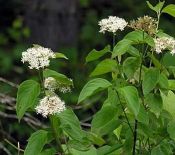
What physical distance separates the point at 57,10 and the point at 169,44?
511 cm

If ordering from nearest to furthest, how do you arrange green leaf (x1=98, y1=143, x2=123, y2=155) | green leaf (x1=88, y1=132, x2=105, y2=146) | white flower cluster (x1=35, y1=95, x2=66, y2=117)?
1. white flower cluster (x1=35, y1=95, x2=66, y2=117)
2. green leaf (x1=98, y1=143, x2=123, y2=155)
3. green leaf (x1=88, y1=132, x2=105, y2=146)

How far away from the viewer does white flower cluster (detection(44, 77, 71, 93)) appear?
1.66 meters

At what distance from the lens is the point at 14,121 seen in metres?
5.38

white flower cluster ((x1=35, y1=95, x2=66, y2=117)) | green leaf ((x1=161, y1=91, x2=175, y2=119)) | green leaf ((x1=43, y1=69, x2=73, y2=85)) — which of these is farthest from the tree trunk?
white flower cluster ((x1=35, y1=95, x2=66, y2=117))

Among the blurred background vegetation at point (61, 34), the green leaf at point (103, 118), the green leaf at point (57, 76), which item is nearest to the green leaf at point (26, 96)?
the green leaf at point (57, 76)

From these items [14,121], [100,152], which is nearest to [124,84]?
[100,152]

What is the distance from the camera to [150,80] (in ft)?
5.30

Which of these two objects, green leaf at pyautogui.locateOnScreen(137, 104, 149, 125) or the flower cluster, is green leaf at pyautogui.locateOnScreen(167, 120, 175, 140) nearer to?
green leaf at pyautogui.locateOnScreen(137, 104, 149, 125)

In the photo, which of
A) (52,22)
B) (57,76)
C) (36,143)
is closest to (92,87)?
(57,76)

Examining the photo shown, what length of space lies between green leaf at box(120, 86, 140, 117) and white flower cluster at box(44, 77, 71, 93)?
178 mm

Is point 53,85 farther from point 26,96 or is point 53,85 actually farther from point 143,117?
point 143,117

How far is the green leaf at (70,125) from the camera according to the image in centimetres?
159

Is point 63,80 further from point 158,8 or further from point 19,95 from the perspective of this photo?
point 158,8

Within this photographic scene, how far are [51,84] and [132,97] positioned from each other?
0.77 feet
